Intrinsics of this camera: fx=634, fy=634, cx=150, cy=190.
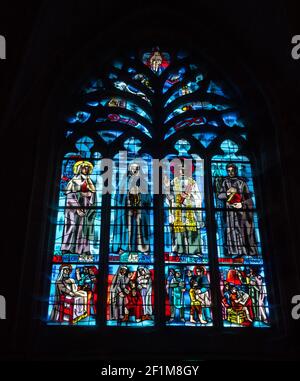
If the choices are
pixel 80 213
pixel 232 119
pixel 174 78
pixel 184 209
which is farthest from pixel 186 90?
pixel 80 213

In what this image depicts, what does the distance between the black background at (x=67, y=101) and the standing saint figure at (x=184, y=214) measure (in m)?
0.83

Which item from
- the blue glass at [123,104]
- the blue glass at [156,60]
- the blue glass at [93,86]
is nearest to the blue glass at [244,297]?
the blue glass at [123,104]

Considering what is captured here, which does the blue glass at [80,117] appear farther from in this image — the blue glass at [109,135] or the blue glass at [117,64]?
the blue glass at [117,64]

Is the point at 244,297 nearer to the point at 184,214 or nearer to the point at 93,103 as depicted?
the point at 184,214

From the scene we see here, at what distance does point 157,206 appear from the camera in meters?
7.29

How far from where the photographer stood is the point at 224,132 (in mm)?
8055

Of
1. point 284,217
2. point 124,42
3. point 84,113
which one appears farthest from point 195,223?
point 124,42

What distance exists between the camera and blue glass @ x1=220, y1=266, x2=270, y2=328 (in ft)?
21.7

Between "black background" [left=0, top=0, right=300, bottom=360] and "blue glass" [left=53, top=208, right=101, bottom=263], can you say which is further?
"blue glass" [left=53, top=208, right=101, bottom=263]

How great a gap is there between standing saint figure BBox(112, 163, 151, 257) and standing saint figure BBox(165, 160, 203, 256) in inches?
11.3

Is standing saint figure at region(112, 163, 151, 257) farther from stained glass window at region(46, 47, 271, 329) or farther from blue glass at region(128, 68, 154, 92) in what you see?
blue glass at region(128, 68, 154, 92)

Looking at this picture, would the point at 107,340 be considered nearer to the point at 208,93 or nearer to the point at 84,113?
the point at 84,113

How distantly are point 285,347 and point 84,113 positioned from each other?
389cm

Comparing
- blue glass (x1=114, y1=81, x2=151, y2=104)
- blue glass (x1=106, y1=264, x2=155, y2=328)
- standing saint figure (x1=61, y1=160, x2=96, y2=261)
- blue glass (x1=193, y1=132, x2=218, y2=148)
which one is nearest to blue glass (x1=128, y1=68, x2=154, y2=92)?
blue glass (x1=114, y1=81, x2=151, y2=104)
